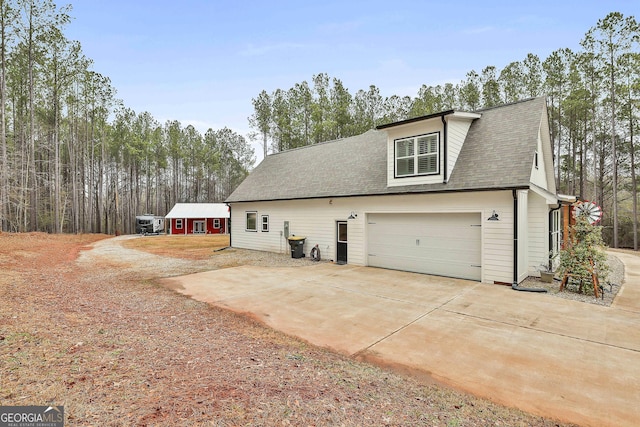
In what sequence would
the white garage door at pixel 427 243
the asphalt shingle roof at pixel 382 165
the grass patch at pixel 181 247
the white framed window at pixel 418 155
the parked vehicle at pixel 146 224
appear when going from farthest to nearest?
the parked vehicle at pixel 146 224, the grass patch at pixel 181 247, the white framed window at pixel 418 155, the white garage door at pixel 427 243, the asphalt shingle roof at pixel 382 165

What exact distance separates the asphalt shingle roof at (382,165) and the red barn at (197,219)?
15579mm

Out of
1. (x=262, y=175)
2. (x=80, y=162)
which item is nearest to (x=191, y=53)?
(x=262, y=175)

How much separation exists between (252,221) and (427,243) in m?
9.96

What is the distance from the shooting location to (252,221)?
16.1m

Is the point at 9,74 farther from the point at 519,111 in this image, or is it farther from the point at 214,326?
the point at 519,111

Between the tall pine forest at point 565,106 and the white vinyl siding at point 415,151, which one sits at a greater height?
the tall pine forest at point 565,106

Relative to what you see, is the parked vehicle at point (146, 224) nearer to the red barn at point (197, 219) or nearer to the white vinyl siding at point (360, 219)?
the red barn at point (197, 219)

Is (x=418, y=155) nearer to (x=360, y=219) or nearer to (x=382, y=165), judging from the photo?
(x=382, y=165)

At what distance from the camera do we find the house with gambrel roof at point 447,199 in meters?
8.09

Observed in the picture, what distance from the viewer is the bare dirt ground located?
2.49m

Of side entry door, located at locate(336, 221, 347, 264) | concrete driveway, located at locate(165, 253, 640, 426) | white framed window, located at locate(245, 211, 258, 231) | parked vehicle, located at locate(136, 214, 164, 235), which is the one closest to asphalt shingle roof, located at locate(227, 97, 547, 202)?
white framed window, located at locate(245, 211, 258, 231)

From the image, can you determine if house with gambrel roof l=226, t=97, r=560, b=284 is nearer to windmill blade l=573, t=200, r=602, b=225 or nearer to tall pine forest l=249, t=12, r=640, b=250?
windmill blade l=573, t=200, r=602, b=225

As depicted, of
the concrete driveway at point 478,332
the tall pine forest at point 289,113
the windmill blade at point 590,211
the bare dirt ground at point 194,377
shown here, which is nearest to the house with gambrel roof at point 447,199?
the windmill blade at point 590,211

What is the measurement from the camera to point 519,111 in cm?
983
